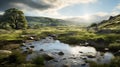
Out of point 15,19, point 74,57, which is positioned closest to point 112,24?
point 15,19

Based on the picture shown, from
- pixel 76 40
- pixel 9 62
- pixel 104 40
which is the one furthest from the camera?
pixel 76 40

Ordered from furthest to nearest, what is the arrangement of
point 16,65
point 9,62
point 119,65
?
point 9,62
point 16,65
point 119,65

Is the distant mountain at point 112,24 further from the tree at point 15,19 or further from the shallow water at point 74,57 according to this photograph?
the tree at point 15,19

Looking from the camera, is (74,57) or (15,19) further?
(15,19)

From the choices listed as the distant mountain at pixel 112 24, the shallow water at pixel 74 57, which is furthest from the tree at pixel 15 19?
the shallow water at pixel 74 57

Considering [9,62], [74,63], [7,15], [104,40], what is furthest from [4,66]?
[7,15]

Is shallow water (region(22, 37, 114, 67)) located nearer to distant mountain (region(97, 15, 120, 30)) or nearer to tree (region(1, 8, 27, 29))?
distant mountain (region(97, 15, 120, 30))

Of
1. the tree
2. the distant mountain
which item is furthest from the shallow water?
the tree

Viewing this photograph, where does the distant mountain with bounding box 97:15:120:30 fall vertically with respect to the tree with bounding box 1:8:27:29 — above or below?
below

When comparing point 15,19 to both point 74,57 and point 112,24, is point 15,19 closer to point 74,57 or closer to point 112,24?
point 112,24

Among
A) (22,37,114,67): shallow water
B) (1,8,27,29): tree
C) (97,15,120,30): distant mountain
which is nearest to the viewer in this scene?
(22,37,114,67): shallow water

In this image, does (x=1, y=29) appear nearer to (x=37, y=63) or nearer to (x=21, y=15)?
(x=21, y=15)

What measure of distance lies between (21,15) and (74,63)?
8864cm

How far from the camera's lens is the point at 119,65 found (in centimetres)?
2892
